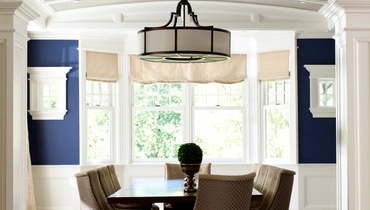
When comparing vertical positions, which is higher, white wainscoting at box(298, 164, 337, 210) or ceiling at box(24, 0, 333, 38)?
ceiling at box(24, 0, 333, 38)

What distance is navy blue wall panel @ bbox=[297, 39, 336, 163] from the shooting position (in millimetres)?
8633

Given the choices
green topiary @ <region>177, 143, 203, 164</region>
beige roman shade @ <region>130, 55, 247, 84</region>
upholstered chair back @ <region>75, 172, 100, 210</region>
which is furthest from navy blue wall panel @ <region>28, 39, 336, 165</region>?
green topiary @ <region>177, 143, 203, 164</region>

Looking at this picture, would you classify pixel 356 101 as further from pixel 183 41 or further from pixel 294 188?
pixel 294 188

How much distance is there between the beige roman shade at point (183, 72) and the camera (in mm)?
8812

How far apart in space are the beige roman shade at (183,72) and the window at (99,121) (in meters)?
0.47

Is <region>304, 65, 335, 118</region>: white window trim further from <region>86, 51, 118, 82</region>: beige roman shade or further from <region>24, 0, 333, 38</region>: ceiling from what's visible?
<region>86, 51, 118, 82</region>: beige roman shade

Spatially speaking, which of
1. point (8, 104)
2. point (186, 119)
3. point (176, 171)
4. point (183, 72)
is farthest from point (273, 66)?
point (8, 104)

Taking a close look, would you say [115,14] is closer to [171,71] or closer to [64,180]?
[171,71]

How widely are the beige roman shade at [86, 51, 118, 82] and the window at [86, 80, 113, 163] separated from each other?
148 millimetres

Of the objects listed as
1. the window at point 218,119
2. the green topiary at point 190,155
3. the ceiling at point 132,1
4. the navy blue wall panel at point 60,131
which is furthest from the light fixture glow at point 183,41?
the window at point 218,119

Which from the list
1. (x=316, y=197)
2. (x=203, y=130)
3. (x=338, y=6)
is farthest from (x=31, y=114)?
(x=338, y=6)

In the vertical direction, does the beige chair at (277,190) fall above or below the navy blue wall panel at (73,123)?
below

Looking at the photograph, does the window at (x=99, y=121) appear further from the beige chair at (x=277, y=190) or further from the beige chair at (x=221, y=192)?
the beige chair at (x=221, y=192)

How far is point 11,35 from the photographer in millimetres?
4434
